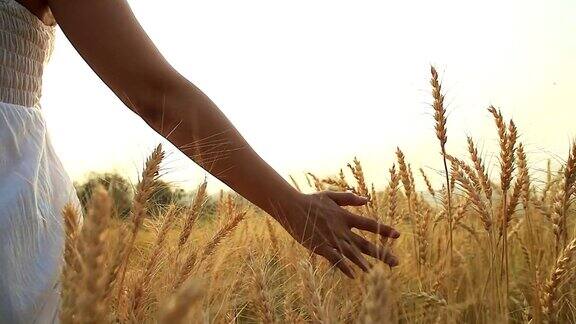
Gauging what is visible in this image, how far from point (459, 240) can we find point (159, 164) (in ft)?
6.38

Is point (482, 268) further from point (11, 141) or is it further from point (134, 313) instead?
point (11, 141)

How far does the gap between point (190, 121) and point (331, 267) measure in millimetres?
375

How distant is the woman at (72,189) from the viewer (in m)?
1.17

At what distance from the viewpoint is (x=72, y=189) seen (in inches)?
54.9

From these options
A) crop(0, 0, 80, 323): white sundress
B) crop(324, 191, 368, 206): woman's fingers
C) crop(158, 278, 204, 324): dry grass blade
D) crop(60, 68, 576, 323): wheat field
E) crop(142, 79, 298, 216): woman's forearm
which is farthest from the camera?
crop(324, 191, 368, 206): woman's fingers

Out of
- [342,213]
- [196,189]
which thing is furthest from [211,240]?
[342,213]

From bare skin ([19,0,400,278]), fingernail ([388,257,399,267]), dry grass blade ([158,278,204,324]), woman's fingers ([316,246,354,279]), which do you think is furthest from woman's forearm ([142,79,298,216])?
dry grass blade ([158,278,204,324])

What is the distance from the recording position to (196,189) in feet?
4.80

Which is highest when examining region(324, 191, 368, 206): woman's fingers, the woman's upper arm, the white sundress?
the woman's upper arm

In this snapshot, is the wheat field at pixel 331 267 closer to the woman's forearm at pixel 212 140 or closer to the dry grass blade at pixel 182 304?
the dry grass blade at pixel 182 304

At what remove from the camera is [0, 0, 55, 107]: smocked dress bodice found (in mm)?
1280

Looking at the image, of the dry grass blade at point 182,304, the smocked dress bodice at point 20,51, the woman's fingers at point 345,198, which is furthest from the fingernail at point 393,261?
the dry grass blade at point 182,304

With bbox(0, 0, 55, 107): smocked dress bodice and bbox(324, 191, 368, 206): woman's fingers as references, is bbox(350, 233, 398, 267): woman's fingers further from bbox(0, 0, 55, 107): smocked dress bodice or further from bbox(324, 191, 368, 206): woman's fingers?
bbox(0, 0, 55, 107): smocked dress bodice

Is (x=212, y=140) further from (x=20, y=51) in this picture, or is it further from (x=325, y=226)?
(x=20, y=51)
